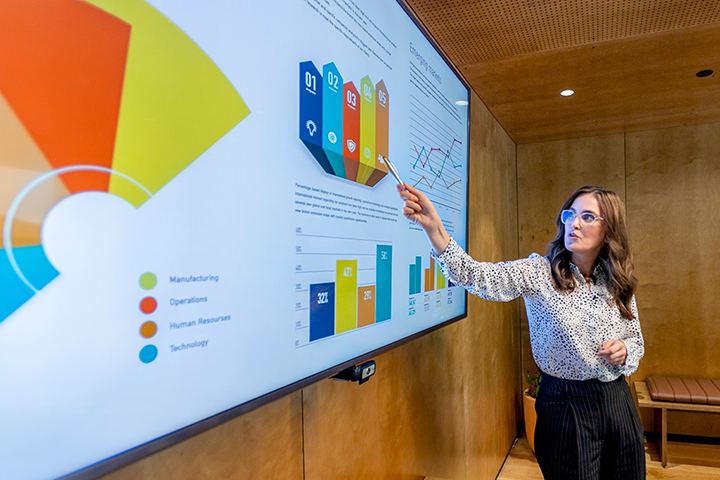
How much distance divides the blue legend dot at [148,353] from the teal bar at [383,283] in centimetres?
70

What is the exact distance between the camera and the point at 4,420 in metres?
0.49

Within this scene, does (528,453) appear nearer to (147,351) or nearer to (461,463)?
(461,463)

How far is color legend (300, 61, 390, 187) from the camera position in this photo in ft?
3.31

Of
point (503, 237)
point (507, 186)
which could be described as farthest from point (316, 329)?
point (507, 186)

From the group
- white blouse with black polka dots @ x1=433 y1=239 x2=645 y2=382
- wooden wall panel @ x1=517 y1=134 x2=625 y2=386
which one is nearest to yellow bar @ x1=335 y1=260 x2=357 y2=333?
white blouse with black polka dots @ x1=433 y1=239 x2=645 y2=382

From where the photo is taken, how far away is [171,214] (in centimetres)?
68

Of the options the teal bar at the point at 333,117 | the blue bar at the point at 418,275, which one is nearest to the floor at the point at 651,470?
the blue bar at the point at 418,275

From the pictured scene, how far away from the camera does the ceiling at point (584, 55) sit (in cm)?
193

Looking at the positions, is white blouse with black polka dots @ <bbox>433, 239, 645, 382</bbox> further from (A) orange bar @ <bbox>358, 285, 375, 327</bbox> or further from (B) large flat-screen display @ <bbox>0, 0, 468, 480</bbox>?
(B) large flat-screen display @ <bbox>0, 0, 468, 480</bbox>

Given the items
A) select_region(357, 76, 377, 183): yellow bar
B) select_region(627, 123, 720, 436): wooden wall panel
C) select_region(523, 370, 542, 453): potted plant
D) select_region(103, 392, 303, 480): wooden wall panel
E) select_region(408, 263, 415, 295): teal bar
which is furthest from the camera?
select_region(627, 123, 720, 436): wooden wall panel

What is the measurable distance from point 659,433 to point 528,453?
1056 millimetres

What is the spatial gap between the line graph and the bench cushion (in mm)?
2454

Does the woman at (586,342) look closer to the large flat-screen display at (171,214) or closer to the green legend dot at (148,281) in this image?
the large flat-screen display at (171,214)

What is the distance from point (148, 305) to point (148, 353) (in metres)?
0.06
